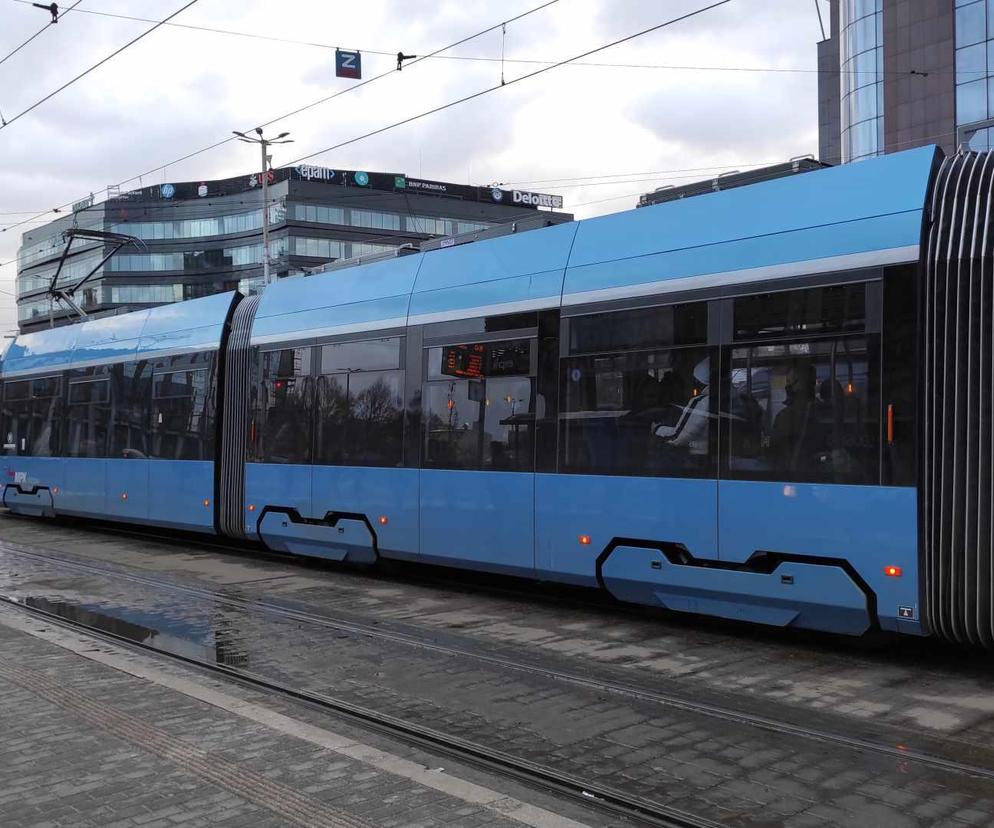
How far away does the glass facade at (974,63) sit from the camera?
39.5m

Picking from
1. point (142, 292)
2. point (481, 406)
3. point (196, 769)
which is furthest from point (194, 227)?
point (196, 769)

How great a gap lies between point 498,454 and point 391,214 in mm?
82206

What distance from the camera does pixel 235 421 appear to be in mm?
13219

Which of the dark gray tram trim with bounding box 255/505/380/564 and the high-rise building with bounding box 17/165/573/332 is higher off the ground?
the high-rise building with bounding box 17/165/573/332

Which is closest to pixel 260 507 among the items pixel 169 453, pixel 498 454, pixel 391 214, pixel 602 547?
pixel 169 453

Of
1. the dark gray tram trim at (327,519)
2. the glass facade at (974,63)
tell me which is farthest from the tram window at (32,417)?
the glass facade at (974,63)

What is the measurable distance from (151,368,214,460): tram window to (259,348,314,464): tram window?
147cm

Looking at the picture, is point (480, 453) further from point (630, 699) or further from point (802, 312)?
point (630, 699)

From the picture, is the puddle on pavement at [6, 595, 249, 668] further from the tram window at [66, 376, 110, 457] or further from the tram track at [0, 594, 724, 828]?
the tram window at [66, 376, 110, 457]

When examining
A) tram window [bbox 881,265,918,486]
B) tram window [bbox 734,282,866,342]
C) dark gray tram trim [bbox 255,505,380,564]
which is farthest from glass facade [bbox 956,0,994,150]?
tram window [bbox 881,265,918,486]

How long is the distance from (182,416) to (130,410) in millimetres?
1796

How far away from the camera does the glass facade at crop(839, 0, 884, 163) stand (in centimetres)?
4653

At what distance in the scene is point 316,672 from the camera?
6898mm

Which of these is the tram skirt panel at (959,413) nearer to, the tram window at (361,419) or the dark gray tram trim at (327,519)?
the tram window at (361,419)
